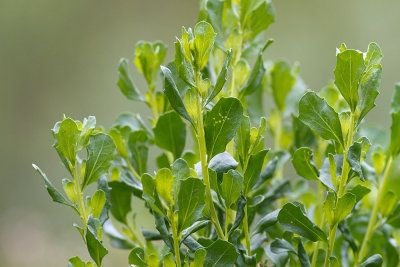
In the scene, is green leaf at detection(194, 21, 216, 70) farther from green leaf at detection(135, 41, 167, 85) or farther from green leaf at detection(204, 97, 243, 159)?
green leaf at detection(135, 41, 167, 85)

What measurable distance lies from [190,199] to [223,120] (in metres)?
0.07

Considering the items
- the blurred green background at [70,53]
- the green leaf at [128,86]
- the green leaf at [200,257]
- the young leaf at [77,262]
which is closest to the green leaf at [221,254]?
the green leaf at [200,257]

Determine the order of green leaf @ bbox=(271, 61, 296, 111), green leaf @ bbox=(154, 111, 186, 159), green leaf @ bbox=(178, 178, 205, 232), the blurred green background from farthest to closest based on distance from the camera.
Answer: the blurred green background
green leaf @ bbox=(271, 61, 296, 111)
green leaf @ bbox=(154, 111, 186, 159)
green leaf @ bbox=(178, 178, 205, 232)

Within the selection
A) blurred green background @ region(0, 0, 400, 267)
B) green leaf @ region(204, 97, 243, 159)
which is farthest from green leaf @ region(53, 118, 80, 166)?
A: blurred green background @ region(0, 0, 400, 267)

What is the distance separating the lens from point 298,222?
476 mm

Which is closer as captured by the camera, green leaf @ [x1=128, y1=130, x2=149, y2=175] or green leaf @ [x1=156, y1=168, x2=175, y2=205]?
green leaf @ [x1=156, y1=168, x2=175, y2=205]

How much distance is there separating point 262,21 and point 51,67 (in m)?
2.31

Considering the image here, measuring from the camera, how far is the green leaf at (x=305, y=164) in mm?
512

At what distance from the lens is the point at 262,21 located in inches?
23.7

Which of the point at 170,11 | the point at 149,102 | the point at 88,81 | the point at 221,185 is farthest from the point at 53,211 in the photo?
the point at 221,185

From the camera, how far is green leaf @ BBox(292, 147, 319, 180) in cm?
51

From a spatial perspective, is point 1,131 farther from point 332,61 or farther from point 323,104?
point 323,104

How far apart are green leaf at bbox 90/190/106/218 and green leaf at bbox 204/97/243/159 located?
115 millimetres

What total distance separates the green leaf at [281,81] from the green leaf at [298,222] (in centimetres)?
28
